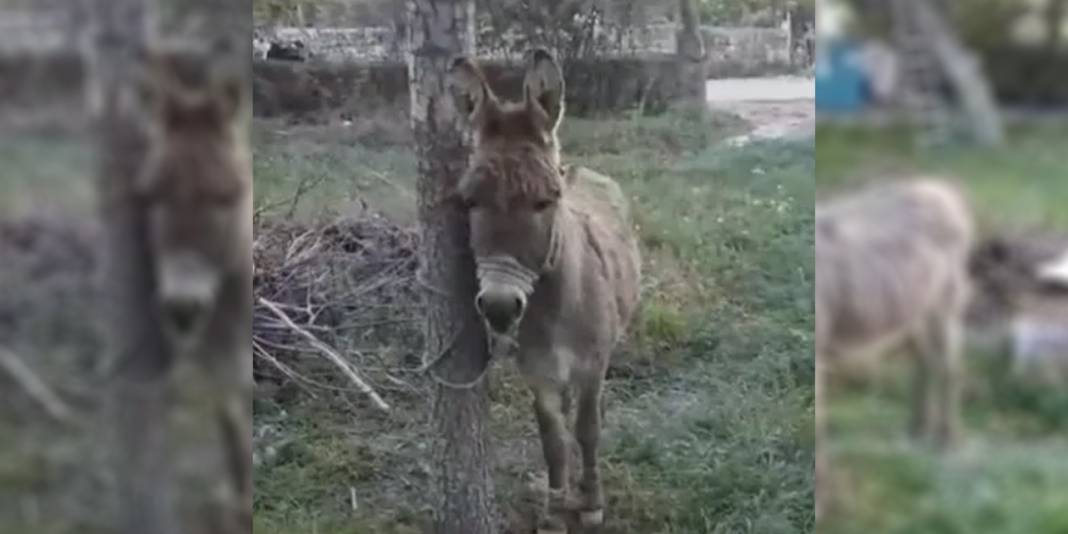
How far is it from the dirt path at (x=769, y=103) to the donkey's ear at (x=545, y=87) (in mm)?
151

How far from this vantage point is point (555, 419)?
1.09m

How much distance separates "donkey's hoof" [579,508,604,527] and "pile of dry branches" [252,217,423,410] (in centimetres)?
19

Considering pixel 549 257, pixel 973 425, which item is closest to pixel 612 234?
pixel 549 257

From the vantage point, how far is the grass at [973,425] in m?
1.38

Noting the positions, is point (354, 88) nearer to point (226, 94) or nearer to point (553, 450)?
point (226, 94)

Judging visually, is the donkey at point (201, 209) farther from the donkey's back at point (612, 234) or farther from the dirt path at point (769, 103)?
the dirt path at point (769, 103)

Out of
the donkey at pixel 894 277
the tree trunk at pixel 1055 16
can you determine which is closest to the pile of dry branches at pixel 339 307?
the donkey at pixel 894 277

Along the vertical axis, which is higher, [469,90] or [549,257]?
[469,90]

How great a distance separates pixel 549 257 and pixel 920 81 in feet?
1.91

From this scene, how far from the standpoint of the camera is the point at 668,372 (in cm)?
112

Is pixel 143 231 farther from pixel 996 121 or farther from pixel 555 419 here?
pixel 996 121

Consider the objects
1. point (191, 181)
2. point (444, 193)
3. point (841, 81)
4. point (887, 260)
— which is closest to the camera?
point (191, 181)

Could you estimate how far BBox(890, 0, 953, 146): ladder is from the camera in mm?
1384

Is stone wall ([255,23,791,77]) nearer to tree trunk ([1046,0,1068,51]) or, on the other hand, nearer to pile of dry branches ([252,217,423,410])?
pile of dry branches ([252,217,423,410])
